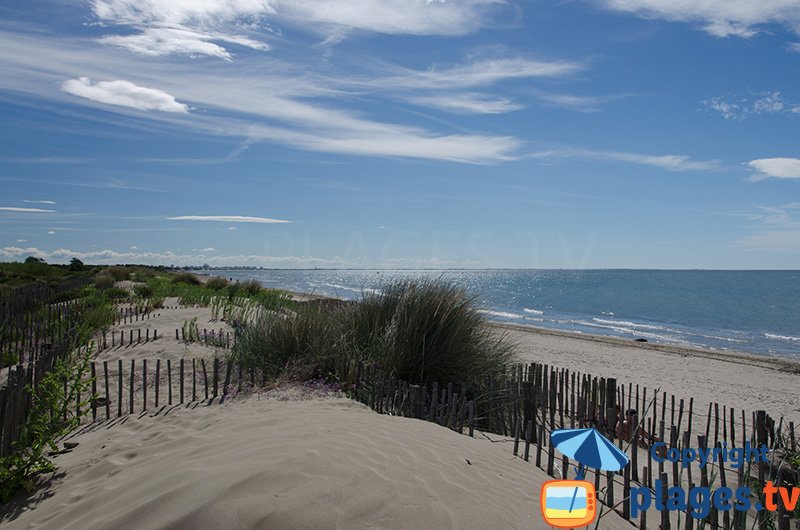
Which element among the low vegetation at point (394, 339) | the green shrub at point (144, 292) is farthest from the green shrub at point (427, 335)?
the green shrub at point (144, 292)

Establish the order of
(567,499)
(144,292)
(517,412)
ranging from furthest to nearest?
(144,292)
(517,412)
(567,499)

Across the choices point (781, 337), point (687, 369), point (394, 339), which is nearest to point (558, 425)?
point (394, 339)

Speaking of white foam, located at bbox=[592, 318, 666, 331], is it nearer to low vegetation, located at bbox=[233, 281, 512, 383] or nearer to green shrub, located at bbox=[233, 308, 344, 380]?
low vegetation, located at bbox=[233, 281, 512, 383]

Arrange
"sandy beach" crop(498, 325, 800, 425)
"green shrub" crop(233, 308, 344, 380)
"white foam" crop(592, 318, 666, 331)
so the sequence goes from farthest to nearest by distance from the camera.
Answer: "white foam" crop(592, 318, 666, 331) → "sandy beach" crop(498, 325, 800, 425) → "green shrub" crop(233, 308, 344, 380)

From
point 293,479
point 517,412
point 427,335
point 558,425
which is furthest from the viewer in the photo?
point 427,335

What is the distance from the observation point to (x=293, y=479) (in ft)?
10.1

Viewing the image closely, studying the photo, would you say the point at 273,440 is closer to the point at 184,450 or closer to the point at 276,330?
the point at 184,450

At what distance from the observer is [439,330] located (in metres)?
7.11

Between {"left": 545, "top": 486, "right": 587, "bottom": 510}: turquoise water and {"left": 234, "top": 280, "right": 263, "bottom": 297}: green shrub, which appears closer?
{"left": 545, "top": 486, "right": 587, "bottom": 510}: turquoise water

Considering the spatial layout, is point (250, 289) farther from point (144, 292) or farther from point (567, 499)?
point (567, 499)

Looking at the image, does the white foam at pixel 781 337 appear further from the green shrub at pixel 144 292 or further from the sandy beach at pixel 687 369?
the green shrub at pixel 144 292

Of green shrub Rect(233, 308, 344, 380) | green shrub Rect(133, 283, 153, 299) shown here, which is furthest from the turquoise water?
green shrub Rect(133, 283, 153, 299)

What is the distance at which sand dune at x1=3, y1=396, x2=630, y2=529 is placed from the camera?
2.81 metres

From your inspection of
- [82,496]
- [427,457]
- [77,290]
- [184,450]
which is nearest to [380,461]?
[427,457]
